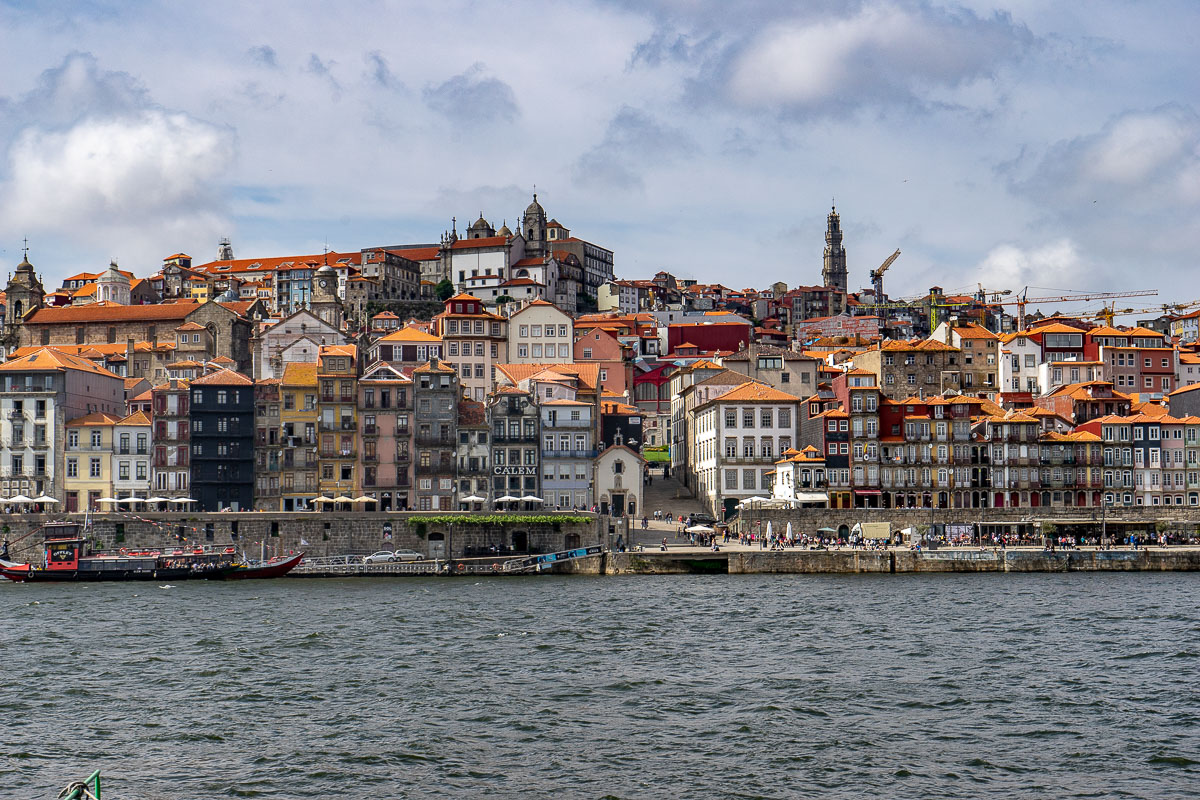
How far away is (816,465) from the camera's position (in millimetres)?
91062

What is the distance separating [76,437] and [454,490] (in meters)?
25.5

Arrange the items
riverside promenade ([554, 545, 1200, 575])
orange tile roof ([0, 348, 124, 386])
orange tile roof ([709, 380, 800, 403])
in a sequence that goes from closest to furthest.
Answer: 1. riverside promenade ([554, 545, 1200, 575])
2. orange tile roof ([0, 348, 124, 386])
3. orange tile roof ([709, 380, 800, 403])


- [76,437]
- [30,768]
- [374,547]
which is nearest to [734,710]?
[30,768]

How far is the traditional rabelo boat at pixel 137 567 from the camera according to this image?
76.4 meters

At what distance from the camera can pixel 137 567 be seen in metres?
76.5

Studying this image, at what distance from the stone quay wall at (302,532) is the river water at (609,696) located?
18499mm

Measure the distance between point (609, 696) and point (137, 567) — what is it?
46186 mm

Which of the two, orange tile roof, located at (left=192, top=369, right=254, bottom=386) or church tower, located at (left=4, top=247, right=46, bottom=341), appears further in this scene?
church tower, located at (left=4, top=247, right=46, bottom=341)

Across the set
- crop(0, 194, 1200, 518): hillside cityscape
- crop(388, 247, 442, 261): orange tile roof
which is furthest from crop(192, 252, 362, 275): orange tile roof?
crop(0, 194, 1200, 518): hillside cityscape

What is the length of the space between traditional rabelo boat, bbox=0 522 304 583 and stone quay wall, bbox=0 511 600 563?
3551 mm

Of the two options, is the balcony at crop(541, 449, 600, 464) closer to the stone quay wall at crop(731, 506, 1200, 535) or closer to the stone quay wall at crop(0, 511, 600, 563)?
the stone quay wall at crop(0, 511, 600, 563)

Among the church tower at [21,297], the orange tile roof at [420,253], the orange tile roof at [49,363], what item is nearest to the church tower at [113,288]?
the church tower at [21,297]

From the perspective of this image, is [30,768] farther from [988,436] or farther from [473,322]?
[473,322]

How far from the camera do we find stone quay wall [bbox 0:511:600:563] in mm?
82438
